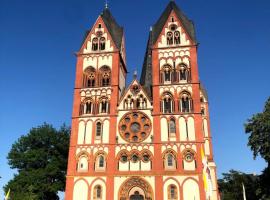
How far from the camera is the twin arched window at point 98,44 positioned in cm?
4456

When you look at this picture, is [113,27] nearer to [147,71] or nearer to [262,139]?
[147,71]

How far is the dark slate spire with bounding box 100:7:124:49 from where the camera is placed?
45188mm

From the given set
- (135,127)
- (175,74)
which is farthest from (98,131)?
(175,74)

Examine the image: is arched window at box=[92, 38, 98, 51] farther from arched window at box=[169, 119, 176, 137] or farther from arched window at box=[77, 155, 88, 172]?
arched window at box=[77, 155, 88, 172]

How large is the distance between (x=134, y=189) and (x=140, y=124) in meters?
7.78

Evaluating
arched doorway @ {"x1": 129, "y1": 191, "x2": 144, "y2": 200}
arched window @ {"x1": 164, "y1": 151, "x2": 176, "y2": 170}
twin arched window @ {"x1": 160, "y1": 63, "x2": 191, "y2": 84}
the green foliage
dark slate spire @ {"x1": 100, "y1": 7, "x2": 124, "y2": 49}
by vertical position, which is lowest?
arched doorway @ {"x1": 129, "y1": 191, "x2": 144, "y2": 200}

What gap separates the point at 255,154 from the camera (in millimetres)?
37438

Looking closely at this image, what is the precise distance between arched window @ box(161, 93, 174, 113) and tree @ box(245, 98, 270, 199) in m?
9.67

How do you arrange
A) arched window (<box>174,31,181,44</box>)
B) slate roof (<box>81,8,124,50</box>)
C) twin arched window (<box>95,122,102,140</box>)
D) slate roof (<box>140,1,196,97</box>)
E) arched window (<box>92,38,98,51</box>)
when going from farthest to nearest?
1. slate roof (<box>81,8,124,50</box>)
2. arched window (<box>92,38,98,51</box>)
3. slate roof (<box>140,1,196,97</box>)
4. arched window (<box>174,31,181,44</box>)
5. twin arched window (<box>95,122,102,140</box>)

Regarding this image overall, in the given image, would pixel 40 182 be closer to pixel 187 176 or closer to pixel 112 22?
pixel 187 176

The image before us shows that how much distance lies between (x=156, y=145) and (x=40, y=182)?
62.3 ft

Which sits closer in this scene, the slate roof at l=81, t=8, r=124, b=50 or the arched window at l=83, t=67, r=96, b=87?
the arched window at l=83, t=67, r=96, b=87

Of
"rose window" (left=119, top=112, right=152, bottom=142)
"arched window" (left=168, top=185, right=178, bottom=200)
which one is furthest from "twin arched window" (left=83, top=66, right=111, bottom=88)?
"arched window" (left=168, top=185, right=178, bottom=200)

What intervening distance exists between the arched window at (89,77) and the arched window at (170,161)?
45.4 feet
